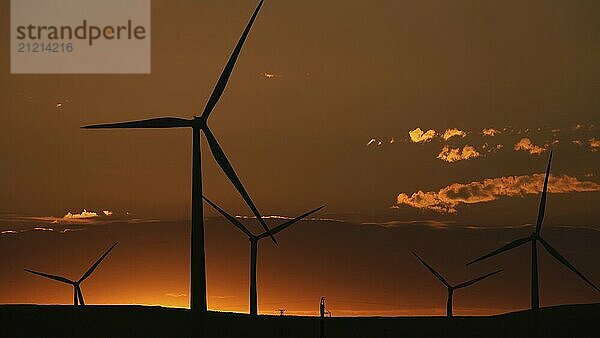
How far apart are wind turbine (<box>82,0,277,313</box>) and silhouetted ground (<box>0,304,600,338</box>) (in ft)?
78.7

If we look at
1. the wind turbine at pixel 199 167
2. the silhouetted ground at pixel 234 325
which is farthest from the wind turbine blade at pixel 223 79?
the silhouetted ground at pixel 234 325

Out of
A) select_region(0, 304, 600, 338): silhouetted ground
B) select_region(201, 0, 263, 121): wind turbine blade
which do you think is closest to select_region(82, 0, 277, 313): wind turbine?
select_region(201, 0, 263, 121): wind turbine blade

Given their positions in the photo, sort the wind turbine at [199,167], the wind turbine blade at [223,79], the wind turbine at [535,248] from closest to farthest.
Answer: the wind turbine at [199,167] → the wind turbine blade at [223,79] → the wind turbine at [535,248]

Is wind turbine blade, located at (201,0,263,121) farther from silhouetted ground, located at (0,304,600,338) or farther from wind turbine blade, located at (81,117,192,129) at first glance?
silhouetted ground, located at (0,304,600,338)

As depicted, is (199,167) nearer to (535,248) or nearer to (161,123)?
(161,123)

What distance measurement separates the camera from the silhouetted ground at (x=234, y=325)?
94375 mm

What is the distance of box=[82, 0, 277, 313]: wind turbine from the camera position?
6072cm

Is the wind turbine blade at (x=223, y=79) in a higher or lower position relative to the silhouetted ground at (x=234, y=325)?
higher

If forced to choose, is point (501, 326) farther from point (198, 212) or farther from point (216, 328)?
point (198, 212)

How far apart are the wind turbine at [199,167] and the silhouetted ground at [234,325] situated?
78.7 ft

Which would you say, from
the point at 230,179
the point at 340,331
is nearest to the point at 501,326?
the point at 340,331

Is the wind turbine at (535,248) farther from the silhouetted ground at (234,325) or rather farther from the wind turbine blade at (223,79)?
the wind turbine blade at (223,79)

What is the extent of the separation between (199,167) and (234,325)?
165 ft

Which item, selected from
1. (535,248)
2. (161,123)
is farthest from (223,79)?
(535,248)
